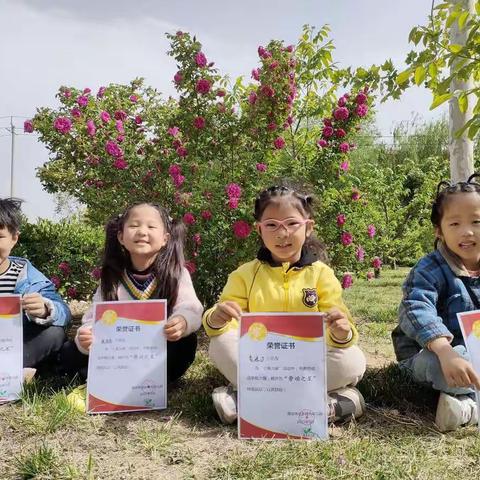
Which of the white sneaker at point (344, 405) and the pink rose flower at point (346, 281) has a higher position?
the pink rose flower at point (346, 281)

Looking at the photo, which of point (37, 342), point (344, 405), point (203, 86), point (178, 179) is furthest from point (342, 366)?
point (203, 86)

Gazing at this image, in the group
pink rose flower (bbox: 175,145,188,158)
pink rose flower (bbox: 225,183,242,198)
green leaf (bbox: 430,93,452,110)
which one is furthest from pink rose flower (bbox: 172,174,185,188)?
green leaf (bbox: 430,93,452,110)

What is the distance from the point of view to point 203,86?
3553mm

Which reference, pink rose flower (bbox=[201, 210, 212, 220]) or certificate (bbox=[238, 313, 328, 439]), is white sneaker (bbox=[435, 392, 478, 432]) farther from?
pink rose flower (bbox=[201, 210, 212, 220])

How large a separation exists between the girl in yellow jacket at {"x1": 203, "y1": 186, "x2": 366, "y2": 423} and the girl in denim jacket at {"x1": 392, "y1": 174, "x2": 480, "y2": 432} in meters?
0.27

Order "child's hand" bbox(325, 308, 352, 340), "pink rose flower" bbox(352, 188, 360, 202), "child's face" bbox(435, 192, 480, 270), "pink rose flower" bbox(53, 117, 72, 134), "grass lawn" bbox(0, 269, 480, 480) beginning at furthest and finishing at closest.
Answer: "pink rose flower" bbox(53, 117, 72, 134) → "pink rose flower" bbox(352, 188, 360, 202) → "child's face" bbox(435, 192, 480, 270) → "child's hand" bbox(325, 308, 352, 340) → "grass lawn" bbox(0, 269, 480, 480)

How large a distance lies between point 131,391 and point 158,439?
36 cm

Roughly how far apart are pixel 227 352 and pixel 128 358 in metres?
0.43

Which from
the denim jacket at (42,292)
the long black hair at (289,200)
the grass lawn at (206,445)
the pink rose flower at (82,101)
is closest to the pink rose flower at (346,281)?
the grass lawn at (206,445)

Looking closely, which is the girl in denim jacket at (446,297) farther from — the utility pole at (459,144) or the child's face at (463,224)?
the utility pole at (459,144)

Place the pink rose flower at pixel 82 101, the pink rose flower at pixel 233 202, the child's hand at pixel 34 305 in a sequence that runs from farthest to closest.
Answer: the pink rose flower at pixel 82 101
the pink rose flower at pixel 233 202
the child's hand at pixel 34 305

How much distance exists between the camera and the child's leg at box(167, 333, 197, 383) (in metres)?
2.52

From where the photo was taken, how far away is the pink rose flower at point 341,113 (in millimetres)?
3590

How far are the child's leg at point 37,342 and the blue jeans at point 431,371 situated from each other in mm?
1760
